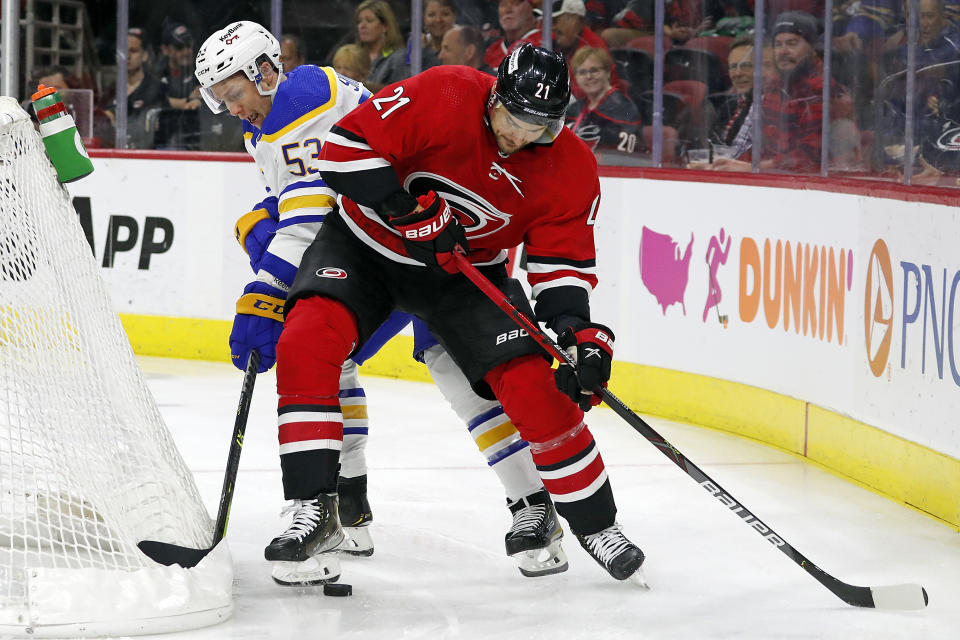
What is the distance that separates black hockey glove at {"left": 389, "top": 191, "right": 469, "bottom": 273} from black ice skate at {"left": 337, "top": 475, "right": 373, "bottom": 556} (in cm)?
58

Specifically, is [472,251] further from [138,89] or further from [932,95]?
[138,89]

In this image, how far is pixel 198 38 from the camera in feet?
19.4

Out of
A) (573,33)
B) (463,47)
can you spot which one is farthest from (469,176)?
(463,47)

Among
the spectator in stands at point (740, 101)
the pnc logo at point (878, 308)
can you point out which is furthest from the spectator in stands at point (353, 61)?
the pnc logo at point (878, 308)

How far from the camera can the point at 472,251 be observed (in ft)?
8.60

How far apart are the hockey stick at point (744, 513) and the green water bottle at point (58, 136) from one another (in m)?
0.78

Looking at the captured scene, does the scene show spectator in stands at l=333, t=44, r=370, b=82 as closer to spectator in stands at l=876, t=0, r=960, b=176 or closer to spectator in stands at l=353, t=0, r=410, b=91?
spectator in stands at l=353, t=0, r=410, b=91

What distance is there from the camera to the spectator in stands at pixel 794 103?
4219 mm

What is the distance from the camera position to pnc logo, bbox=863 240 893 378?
335 centimetres

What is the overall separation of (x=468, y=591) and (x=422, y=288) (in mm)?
593

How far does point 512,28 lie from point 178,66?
63.8 inches

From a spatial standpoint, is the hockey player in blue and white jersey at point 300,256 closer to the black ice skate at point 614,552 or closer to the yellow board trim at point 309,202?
the yellow board trim at point 309,202

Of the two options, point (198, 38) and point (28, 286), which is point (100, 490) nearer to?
point (28, 286)

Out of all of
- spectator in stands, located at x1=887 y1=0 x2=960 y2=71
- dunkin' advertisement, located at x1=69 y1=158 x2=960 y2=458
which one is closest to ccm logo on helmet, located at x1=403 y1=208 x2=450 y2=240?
dunkin' advertisement, located at x1=69 y1=158 x2=960 y2=458
